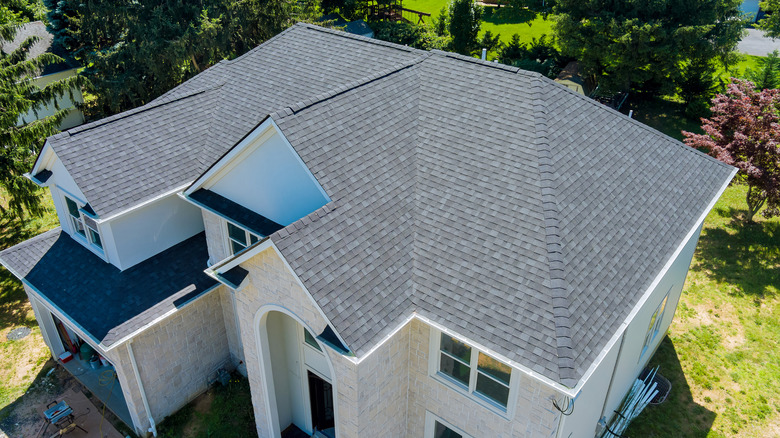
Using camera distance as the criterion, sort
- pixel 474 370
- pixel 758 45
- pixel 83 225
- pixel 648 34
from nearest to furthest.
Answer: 1. pixel 474 370
2. pixel 83 225
3. pixel 648 34
4. pixel 758 45

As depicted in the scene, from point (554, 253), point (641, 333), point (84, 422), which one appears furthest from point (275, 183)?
point (641, 333)

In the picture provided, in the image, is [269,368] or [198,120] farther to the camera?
[198,120]

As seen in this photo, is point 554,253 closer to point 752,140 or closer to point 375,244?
point 375,244

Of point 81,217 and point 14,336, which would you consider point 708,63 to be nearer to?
point 81,217

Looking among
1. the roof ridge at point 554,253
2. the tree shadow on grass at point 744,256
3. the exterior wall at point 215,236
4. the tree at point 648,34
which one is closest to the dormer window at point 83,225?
the exterior wall at point 215,236

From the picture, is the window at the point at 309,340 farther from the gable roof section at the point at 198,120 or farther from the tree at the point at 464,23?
the tree at the point at 464,23

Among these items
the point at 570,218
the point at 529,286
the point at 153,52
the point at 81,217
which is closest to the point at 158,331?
the point at 81,217

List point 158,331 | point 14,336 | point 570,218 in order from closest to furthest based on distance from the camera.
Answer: point 570,218 → point 158,331 → point 14,336
